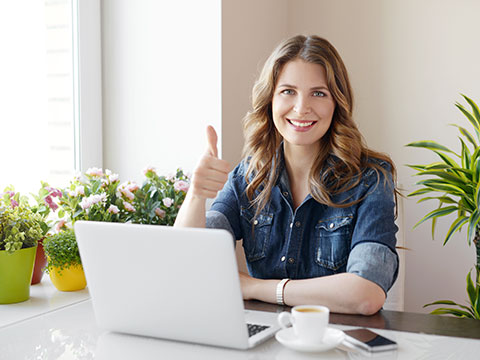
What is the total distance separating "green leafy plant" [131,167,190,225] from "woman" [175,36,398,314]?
0.24 m

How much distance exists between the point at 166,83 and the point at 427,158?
1.27 meters

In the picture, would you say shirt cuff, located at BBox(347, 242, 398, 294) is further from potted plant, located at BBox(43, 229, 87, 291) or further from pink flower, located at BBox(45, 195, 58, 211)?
pink flower, located at BBox(45, 195, 58, 211)

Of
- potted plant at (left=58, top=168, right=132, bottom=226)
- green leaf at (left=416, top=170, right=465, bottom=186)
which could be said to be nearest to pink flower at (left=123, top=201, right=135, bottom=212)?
potted plant at (left=58, top=168, right=132, bottom=226)

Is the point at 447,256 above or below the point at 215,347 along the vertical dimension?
below

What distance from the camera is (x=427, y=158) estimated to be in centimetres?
264

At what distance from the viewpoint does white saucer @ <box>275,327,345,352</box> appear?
Answer: 100cm

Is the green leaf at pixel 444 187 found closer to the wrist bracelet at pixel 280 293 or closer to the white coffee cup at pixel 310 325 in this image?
the wrist bracelet at pixel 280 293

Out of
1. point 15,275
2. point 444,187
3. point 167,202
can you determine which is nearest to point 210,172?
point 167,202

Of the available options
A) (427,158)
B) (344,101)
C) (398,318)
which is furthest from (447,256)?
(398,318)

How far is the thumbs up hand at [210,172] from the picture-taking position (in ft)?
A: 4.73

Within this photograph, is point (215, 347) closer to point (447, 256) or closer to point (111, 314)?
point (111, 314)

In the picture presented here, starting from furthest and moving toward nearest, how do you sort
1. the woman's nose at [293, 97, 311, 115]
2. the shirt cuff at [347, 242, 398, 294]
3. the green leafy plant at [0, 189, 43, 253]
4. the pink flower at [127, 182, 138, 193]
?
the pink flower at [127, 182, 138, 193] < the woman's nose at [293, 97, 311, 115] < the green leafy plant at [0, 189, 43, 253] < the shirt cuff at [347, 242, 398, 294]

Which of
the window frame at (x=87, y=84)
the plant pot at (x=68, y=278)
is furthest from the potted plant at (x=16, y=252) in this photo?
→ the window frame at (x=87, y=84)

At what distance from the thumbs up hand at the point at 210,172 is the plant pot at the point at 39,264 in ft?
1.98
